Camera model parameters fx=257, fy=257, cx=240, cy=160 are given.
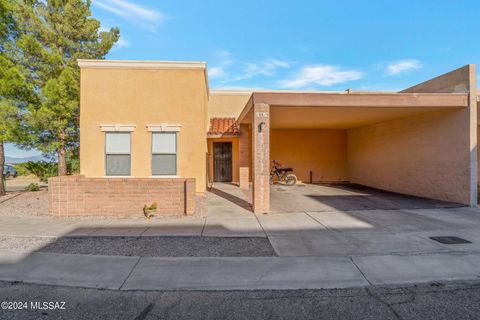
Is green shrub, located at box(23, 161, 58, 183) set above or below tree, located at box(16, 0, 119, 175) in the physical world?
below

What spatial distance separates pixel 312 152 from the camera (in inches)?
667

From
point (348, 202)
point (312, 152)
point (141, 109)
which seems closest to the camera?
point (348, 202)

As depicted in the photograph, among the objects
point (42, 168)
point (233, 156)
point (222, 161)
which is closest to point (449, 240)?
point (233, 156)

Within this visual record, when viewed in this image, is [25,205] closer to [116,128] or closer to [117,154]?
[117,154]

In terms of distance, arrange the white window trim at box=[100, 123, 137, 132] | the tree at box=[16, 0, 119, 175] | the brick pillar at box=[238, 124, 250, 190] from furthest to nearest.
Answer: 1. the brick pillar at box=[238, 124, 250, 190]
2. the tree at box=[16, 0, 119, 175]
3. the white window trim at box=[100, 123, 137, 132]

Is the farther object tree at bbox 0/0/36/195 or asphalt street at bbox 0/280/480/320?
tree at bbox 0/0/36/195

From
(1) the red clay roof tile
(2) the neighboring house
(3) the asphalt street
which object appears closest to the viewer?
(3) the asphalt street

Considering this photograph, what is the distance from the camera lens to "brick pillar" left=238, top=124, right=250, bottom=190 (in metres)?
13.1

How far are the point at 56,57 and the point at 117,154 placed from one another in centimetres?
561

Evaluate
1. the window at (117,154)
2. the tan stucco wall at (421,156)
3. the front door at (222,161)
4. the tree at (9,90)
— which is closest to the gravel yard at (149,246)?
the window at (117,154)

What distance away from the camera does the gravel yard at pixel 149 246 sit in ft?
16.4

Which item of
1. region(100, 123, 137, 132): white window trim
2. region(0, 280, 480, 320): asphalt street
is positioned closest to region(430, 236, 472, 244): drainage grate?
region(0, 280, 480, 320): asphalt street

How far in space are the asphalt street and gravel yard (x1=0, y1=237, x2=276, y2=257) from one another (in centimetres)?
122

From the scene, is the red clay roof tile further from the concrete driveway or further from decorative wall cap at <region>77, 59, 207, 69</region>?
the concrete driveway
